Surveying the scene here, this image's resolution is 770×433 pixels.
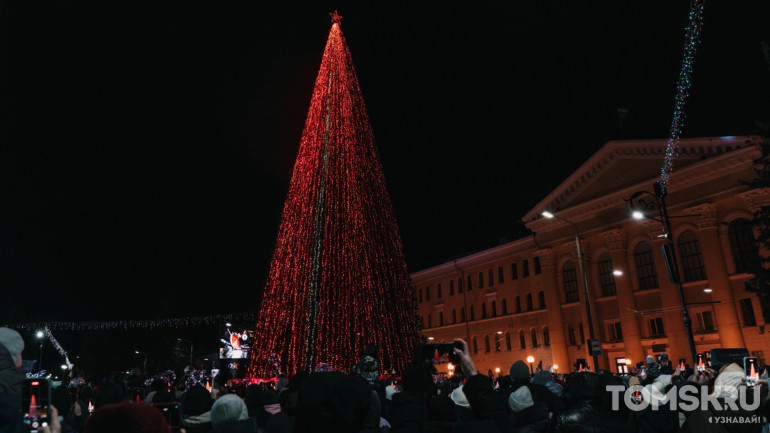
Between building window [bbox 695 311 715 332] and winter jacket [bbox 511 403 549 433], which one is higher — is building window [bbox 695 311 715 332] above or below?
above

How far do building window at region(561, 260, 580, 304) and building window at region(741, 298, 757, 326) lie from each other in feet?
42.3

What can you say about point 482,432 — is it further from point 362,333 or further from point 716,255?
point 716,255

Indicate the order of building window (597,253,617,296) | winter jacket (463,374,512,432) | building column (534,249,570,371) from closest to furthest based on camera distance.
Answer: winter jacket (463,374,512,432)
building window (597,253,617,296)
building column (534,249,570,371)

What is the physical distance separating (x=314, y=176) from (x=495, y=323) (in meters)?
34.5

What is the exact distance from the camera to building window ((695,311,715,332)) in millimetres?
32719

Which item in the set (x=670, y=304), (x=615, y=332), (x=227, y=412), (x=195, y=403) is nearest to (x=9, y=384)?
(x=227, y=412)

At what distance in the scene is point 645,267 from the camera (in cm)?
3844

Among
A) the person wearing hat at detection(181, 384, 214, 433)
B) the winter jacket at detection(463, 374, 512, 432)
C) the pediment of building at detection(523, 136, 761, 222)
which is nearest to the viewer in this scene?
the winter jacket at detection(463, 374, 512, 432)

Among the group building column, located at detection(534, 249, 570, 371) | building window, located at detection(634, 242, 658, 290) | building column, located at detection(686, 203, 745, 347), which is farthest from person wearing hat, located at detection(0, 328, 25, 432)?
building column, located at detection(534, 249, 570, 371)

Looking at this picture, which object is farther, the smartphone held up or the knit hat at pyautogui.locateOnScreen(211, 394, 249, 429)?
the knit hat at pyautogui.locateOnScreen(211, 394, 249, 429)

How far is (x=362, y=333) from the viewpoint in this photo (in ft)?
85.5

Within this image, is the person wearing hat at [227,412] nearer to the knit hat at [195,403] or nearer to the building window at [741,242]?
the knit hat at [195,403]

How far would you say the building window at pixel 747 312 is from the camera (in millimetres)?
30977

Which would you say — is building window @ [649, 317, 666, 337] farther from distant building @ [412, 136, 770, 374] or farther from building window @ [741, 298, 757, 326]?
building window @ [741, 298, 757, 326]
